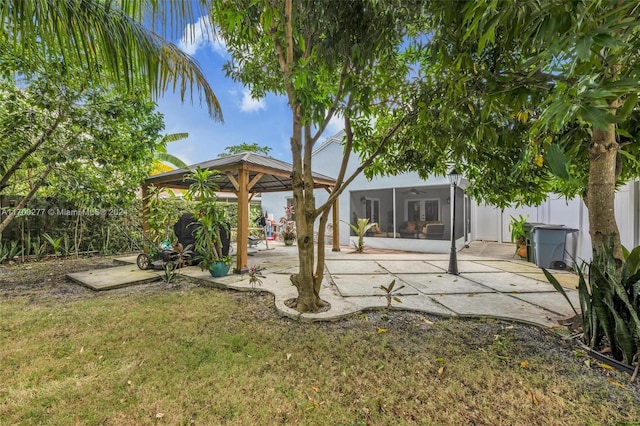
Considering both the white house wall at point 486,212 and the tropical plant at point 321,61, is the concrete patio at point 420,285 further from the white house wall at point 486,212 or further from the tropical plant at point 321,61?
the white house wall at point 486,212

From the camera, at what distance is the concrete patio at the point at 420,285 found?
12.4 ft

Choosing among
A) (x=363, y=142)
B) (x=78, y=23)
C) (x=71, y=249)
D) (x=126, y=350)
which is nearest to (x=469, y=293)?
(x=363, y=142)

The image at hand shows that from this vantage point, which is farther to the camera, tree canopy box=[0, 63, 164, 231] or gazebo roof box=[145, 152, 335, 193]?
gazebo roof box=[145, 152, 335, 193]

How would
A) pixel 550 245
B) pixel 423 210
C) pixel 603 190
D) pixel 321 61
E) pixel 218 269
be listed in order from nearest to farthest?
pixel 603 190 → pixel 321 61 → pixel 218 269 → pixel 550 245 → pixel 423 210

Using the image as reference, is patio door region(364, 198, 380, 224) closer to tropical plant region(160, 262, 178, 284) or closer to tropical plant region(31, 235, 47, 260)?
tropical plant region(160, 262, 178, 284)

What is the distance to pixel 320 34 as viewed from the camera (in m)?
3.01

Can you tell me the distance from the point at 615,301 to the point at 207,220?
18.3 feet

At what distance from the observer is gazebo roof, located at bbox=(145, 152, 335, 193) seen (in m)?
5.85

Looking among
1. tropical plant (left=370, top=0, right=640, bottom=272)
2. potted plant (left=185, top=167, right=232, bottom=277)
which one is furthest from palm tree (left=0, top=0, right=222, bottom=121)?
tropical plant (left=370, top=0, right=640, bottom=272)

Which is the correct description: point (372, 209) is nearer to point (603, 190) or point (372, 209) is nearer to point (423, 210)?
point (423, 210)

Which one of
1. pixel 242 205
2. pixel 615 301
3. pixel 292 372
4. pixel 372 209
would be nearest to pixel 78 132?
pixel 242 205

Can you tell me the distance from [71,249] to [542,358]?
11.2 metres

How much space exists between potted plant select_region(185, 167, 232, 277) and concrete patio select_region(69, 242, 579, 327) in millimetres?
302

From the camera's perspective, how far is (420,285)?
5145 millimetres
